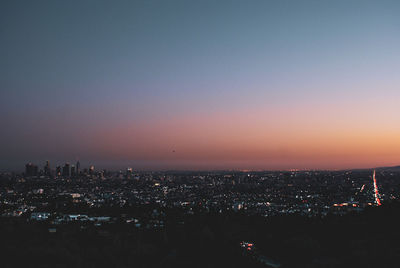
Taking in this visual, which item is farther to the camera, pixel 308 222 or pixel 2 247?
pixel 308 222

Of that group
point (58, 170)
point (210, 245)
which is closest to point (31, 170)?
point (58, 170)

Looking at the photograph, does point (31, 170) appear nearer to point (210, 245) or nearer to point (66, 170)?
point (66, 170)

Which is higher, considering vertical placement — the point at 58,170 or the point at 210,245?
the point at 58,170

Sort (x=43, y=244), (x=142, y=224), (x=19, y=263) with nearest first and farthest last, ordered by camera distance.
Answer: (x=19, y=263) → (x=43, y=244) → (x=142, y=224)

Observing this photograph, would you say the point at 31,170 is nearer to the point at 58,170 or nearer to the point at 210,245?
the point at 58,170

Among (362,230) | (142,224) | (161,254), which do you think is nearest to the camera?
(161,254)

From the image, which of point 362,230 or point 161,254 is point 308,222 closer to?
point 362,230

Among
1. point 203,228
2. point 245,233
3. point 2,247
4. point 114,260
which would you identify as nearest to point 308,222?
point 245,233

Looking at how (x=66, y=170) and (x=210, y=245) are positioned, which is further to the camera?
(x=66, y=170)

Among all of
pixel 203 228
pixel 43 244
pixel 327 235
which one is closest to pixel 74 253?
pixel 43 244

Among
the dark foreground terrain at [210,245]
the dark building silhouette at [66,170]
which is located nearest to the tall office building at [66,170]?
the dark building silhouette at [66,170]
